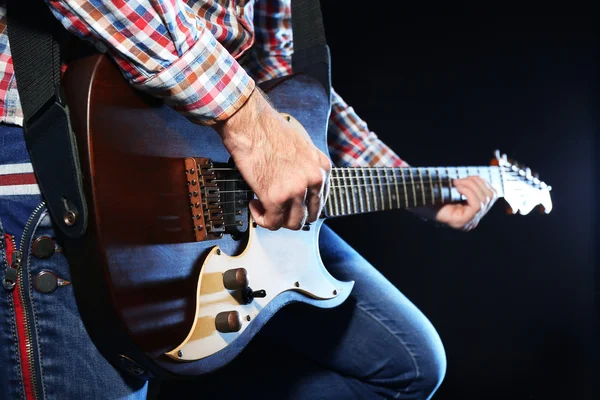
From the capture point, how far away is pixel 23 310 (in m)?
0.75

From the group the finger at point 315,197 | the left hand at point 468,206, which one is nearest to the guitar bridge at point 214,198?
the finger at point 315,197

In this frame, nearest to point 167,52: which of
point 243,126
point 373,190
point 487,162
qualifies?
point 243,126

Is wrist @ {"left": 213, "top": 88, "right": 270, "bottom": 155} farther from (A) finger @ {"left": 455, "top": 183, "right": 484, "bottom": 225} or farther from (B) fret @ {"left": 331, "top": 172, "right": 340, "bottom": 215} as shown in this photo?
(A) finger @ {"left": 455, "top": 183, "right": 484, "bottom": 225}

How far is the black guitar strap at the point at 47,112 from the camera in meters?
0.68

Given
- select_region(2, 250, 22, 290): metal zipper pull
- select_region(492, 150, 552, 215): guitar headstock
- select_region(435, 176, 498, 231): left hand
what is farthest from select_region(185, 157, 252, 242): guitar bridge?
select_region(492, 150, 552, 215): guitar headstock

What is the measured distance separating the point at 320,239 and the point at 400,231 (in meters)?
0.87

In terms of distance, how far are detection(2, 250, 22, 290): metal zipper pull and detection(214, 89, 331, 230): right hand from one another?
317mm

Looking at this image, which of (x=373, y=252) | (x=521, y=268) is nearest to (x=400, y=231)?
(x=373, y=252)

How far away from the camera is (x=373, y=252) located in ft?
6.93

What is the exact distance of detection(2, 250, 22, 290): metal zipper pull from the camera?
0.74 m

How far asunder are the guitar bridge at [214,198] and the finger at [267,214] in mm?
24

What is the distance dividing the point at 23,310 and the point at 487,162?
1818mm

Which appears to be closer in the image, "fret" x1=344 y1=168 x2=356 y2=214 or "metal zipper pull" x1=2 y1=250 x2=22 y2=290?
"metal zipper pull" x1=2 y1=250 x2=22 y2=290

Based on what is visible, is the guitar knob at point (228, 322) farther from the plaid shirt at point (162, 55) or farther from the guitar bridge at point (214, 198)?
the plaid shirt at point (162, 55)
